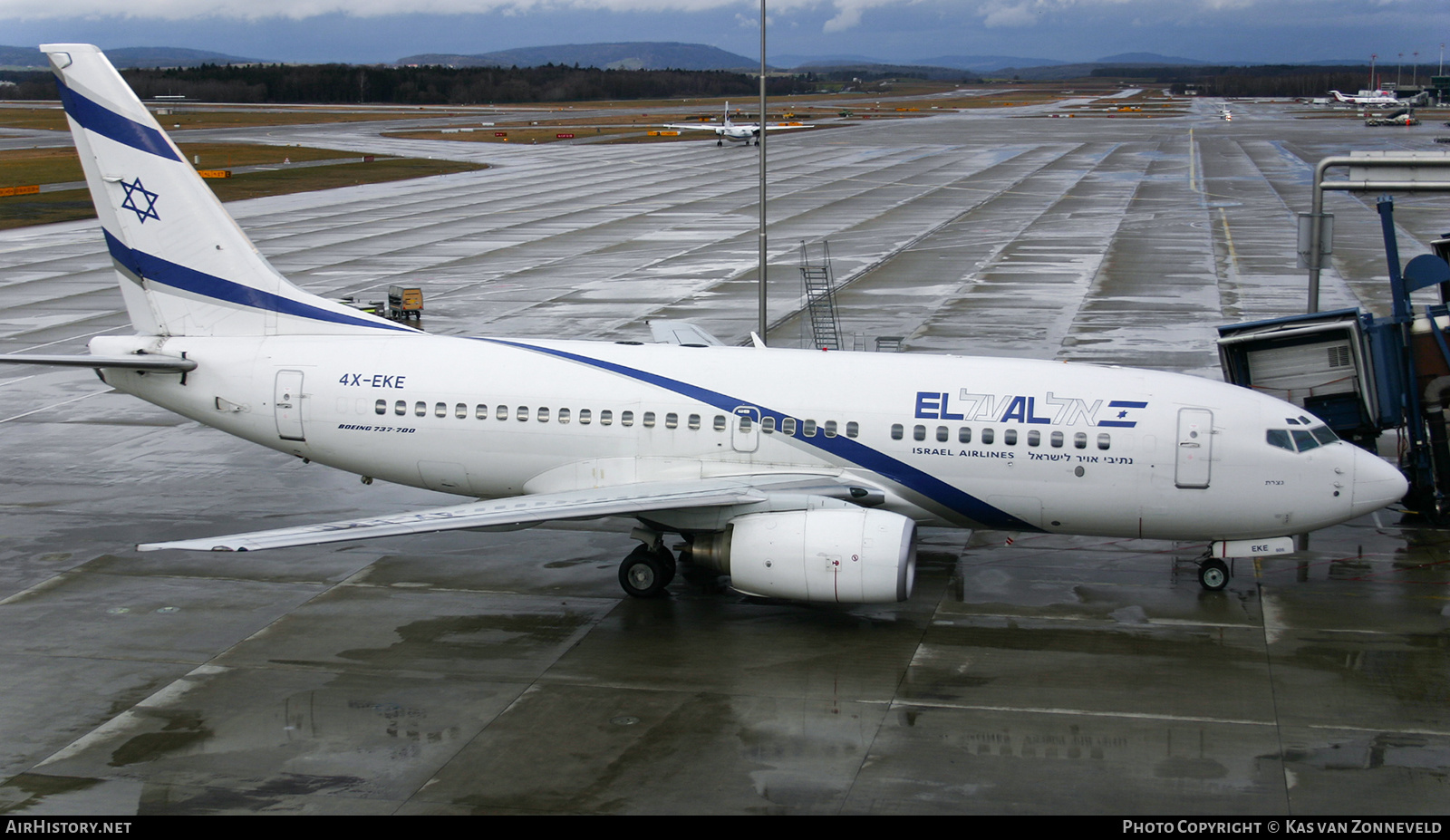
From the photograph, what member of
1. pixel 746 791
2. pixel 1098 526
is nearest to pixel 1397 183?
pixel 1098 526

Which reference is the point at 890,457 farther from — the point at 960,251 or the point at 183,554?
the point at 960,251

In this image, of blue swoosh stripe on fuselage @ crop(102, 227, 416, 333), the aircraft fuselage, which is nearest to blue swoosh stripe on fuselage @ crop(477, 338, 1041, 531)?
the aircraft fuselage

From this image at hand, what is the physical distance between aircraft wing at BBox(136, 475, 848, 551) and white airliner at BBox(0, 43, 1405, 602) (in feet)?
0.19

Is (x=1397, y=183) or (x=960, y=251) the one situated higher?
(x=1397, y=183)

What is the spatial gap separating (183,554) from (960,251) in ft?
144

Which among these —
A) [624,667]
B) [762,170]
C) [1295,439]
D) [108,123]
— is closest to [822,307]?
[762,170]

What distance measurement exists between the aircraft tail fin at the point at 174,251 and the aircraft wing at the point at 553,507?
16.9 ft

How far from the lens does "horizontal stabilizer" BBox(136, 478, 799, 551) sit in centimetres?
1730

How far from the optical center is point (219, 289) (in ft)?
76.4

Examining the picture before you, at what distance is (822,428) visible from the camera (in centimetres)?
2073

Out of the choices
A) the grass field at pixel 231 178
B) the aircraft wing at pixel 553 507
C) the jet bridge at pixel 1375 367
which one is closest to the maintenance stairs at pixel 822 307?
the jet bridge at pixel 1375 367

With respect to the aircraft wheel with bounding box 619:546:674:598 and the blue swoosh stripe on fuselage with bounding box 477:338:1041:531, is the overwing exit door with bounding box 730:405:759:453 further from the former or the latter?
the aircraft wheel with bounding box 619:546:674:598

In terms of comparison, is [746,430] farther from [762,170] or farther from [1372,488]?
[762,170]

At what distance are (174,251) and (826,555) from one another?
1326 centimetres
